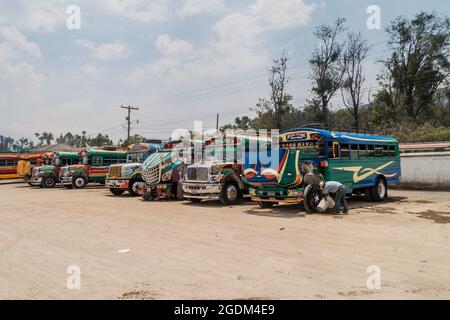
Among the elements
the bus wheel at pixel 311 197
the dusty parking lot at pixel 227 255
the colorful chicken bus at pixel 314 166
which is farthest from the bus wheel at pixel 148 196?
the bus wheel at pixel 311 197

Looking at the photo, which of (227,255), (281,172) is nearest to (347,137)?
(281,172)

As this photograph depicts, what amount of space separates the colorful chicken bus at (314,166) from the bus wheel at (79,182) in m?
16.9

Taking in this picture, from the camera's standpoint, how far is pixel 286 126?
4416 cm

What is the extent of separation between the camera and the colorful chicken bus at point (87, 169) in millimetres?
26750

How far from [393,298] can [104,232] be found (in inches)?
279

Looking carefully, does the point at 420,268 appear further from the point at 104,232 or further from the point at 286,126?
the point at 286,126

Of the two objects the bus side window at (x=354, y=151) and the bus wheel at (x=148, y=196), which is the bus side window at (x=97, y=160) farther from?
the bus side window at (x=354, y=151)

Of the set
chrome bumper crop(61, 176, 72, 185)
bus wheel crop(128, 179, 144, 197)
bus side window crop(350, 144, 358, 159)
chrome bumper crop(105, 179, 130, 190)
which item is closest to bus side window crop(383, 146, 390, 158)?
bus side window crop(350, 144, 358, 159)

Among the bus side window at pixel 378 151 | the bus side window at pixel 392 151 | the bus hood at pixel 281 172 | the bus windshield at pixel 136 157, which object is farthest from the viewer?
the bus windshield at pixel 136 157

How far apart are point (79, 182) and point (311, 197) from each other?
19867 mm

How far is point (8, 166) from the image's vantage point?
36.5 metres

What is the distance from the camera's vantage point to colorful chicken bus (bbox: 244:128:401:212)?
12.4m
